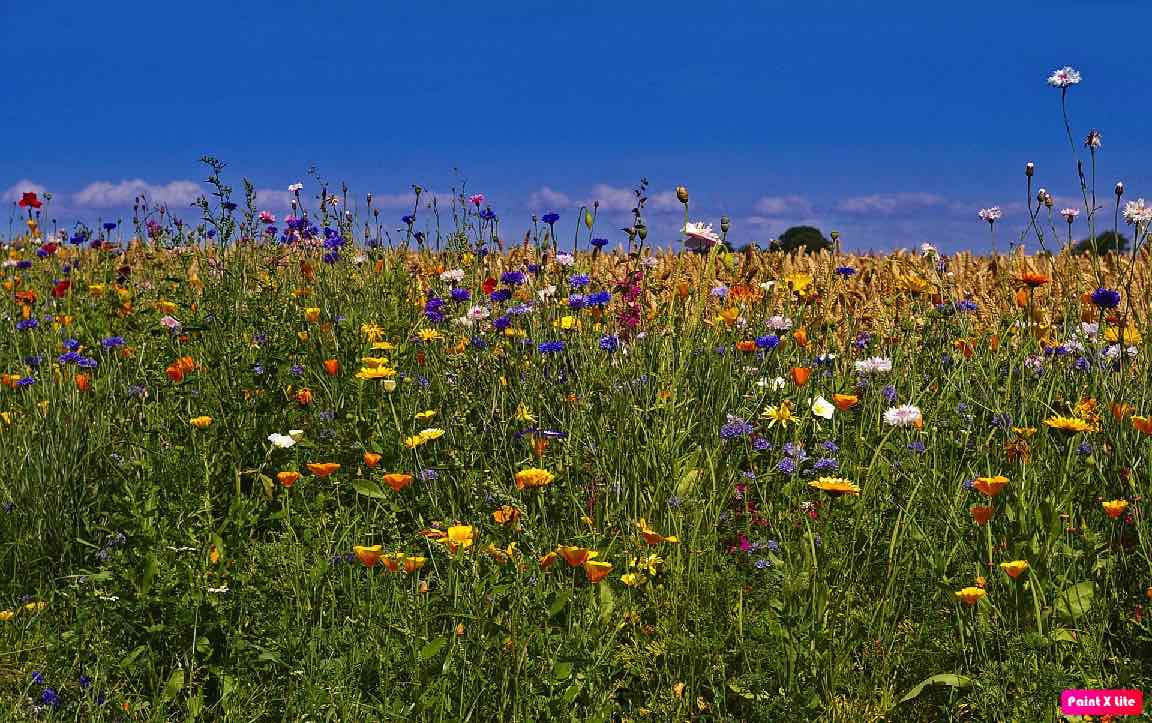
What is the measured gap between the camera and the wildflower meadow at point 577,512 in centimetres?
293

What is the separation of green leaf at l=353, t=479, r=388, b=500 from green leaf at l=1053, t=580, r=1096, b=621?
7.67ft

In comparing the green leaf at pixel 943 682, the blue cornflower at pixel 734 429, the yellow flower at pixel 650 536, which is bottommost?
the green leaf at pixel 943 682

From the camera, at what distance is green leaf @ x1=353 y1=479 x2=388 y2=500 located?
3.83 m

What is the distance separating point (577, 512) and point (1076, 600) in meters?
1.68

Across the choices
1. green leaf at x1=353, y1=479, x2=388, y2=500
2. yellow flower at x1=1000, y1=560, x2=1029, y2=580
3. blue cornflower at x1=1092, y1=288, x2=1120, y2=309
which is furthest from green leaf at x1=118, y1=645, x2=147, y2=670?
blue cornflower at x1=1092, y1=288, x2=1120, y2=309

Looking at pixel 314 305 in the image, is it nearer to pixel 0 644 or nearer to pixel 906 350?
pixel 0 644

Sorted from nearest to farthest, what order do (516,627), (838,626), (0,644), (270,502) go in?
1. (516,627)
2. (838,626)
3. (0,644)
4. (270,502)

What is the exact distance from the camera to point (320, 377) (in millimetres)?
4867

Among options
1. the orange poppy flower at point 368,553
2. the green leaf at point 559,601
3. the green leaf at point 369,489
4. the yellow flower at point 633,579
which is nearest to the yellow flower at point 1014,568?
the yellow flower at point 633,579

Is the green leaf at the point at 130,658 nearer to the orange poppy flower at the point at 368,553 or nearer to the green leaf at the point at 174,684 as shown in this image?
the green leaf at the point at 174,684

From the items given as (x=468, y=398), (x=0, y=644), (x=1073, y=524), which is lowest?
(x=0, y=644)

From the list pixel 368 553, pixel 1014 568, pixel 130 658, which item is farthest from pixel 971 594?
pixel 130 658

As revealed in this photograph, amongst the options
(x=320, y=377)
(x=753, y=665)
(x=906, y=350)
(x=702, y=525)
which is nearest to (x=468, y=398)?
(x=320, y=377)

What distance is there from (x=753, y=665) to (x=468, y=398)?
1.90 metres
